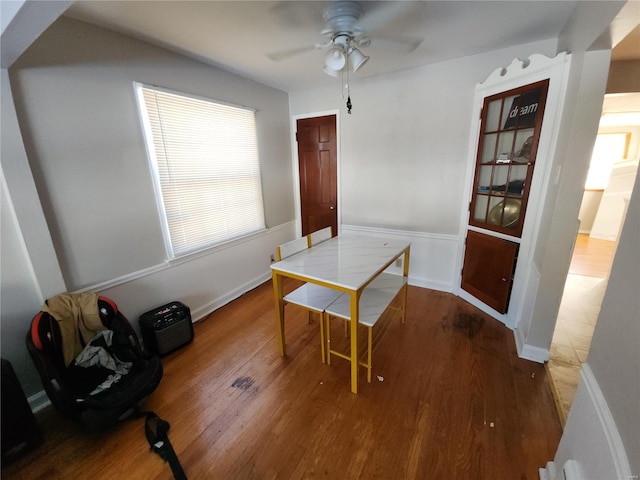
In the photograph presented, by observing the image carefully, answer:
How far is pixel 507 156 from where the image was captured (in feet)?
7.75

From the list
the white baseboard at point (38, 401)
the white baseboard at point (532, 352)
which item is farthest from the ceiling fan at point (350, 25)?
the white baseboard at point (38, 401)

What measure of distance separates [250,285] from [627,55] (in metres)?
4.31

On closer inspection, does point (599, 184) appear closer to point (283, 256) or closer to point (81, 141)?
point (283, 256)

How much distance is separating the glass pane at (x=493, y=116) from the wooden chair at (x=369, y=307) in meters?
1.66

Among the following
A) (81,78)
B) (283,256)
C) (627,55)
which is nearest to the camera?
(81,78)

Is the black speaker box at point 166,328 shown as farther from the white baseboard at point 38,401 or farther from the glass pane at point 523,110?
the glass pane at point 523,110

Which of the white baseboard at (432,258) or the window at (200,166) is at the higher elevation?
the window at (200,166)

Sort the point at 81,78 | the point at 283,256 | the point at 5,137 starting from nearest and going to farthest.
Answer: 1. the point at 5,137
2. the point at 81,78
3. the point at 283,256

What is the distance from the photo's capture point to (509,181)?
2.37 meters

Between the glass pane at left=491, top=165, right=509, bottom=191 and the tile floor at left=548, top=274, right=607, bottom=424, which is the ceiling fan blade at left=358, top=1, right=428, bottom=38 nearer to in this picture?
the glass pane at left=491, top=165, right=509, bottom=191

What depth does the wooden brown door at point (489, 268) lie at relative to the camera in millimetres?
2404

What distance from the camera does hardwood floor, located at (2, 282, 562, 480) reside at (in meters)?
1.34

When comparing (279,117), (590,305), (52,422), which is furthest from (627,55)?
(52,422)

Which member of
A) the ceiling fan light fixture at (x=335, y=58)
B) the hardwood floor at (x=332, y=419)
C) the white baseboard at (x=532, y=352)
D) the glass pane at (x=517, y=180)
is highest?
the ceiling fan light fixture at (x=335, y=58)
